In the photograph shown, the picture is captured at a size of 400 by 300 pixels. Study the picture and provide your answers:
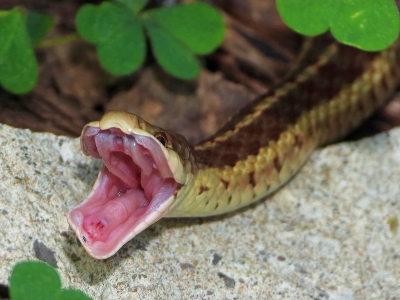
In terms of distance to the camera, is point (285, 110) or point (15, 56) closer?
point (15, 56)

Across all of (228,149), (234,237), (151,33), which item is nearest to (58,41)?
(151,33)

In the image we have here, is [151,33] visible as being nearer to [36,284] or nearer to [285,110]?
[285,110]

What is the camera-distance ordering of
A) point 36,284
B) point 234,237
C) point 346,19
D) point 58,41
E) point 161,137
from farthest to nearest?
point 58,41
point 234,237
point 346,19
point 161,137
point 36,284

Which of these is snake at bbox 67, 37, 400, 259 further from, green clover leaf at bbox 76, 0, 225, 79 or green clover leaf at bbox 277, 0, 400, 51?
green clover leaf at bbox 277, 0, 400, 51

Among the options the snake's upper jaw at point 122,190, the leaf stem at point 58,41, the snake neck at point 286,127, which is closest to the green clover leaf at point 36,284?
the snake's upper jaw at point 122,190

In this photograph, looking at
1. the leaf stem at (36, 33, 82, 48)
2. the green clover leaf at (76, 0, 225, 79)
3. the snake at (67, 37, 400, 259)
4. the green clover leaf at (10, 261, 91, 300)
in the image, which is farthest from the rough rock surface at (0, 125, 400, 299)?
the leaf stem at (36, 33, 82, 48)

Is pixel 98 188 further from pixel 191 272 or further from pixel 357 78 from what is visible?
pixel 357 78

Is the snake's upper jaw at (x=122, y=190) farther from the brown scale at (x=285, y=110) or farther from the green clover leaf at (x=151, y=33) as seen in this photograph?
the green clover leaf at (x=151, y=33)

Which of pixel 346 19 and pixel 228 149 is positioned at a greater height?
pixel 346 19
